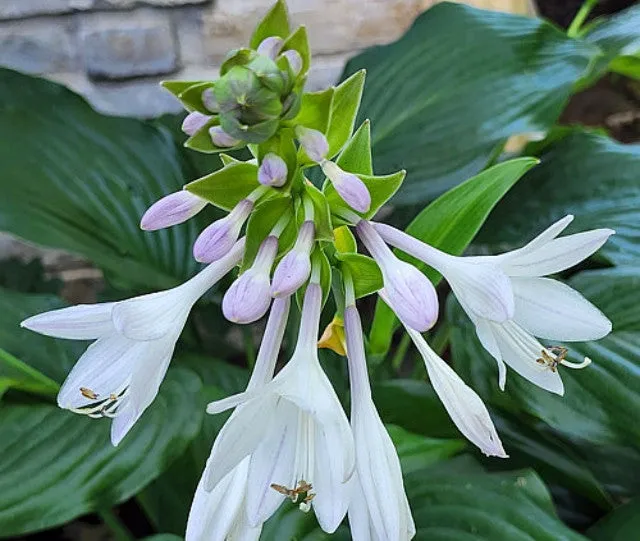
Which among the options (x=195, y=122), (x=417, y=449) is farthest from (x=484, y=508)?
(x=195, y=122)

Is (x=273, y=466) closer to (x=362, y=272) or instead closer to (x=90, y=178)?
(x=362, y=272)

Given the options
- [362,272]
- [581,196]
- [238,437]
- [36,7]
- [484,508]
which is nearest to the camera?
[238,437]

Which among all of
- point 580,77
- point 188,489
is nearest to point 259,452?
point 188,489

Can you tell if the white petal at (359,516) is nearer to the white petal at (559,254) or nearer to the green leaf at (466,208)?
the white petal at (559,254)

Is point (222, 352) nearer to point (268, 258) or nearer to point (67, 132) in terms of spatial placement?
point (67, 132)

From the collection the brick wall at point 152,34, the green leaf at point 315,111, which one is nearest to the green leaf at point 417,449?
the green leaf at point 315,111

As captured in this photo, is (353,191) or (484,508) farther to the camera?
(484,508)
